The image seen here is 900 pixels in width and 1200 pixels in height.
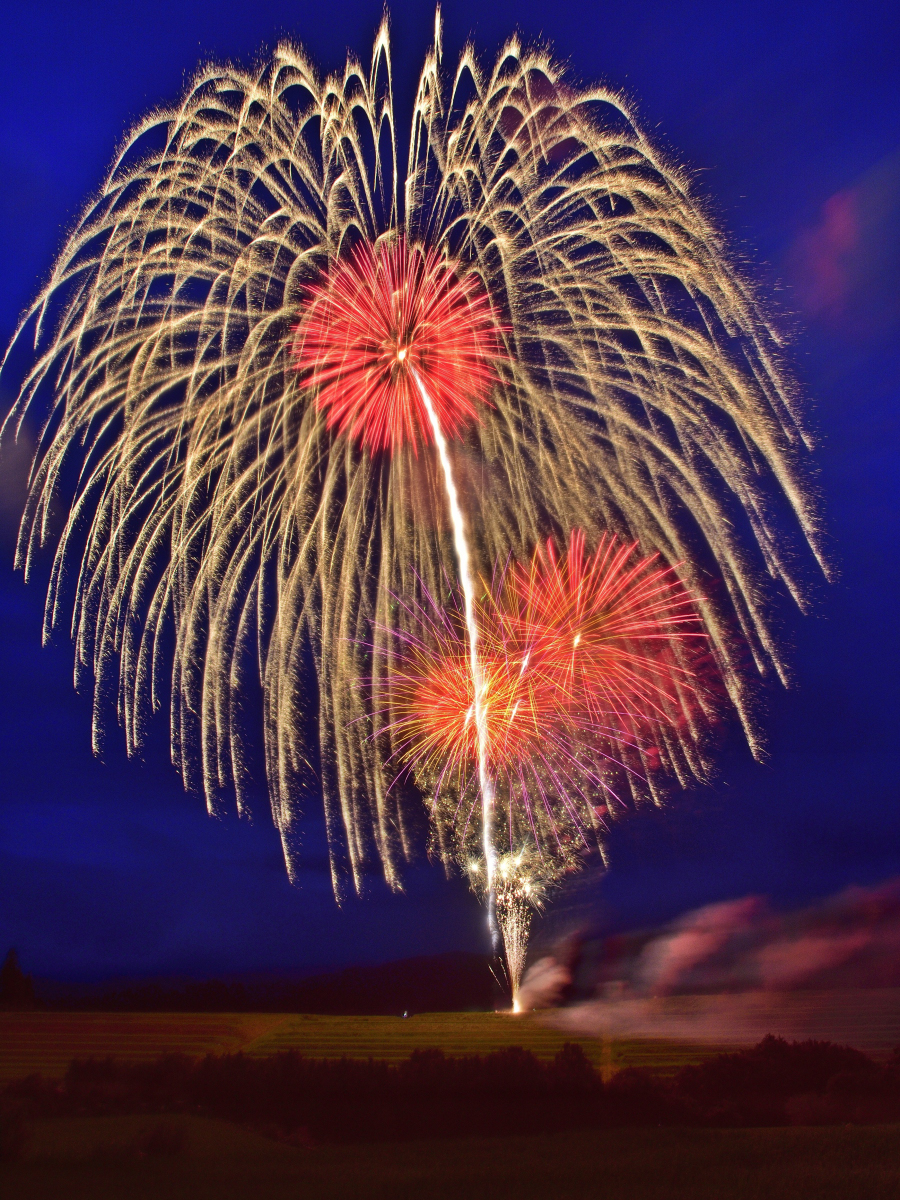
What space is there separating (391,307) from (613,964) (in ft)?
69.1

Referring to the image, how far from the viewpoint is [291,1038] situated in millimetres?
21453

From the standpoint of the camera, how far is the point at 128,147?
13.9m

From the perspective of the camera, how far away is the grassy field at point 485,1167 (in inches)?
456

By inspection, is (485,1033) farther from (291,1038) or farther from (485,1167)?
(485,1167)

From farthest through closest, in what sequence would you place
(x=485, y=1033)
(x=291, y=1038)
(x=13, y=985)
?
(x=13, y=985), (x=291, y=1038), (x=485, y=1033)

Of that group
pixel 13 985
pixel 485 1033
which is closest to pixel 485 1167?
pixel 485 1033

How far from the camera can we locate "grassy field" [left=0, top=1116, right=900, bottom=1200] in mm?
11586

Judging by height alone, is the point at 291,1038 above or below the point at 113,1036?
below

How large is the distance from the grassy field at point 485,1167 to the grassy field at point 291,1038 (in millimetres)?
3209

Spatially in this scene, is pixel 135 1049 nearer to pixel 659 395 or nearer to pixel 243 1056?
pixel 243 1056

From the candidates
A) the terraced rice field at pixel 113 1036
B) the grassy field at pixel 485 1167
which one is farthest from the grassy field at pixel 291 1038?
the grassy field at pixel 485 1167

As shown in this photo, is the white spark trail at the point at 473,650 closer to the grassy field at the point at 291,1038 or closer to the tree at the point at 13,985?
the grassy field at the point at 291,1038

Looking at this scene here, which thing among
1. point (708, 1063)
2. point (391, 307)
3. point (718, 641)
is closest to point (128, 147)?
point (391, 307)

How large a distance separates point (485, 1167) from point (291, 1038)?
10405 millimetres
